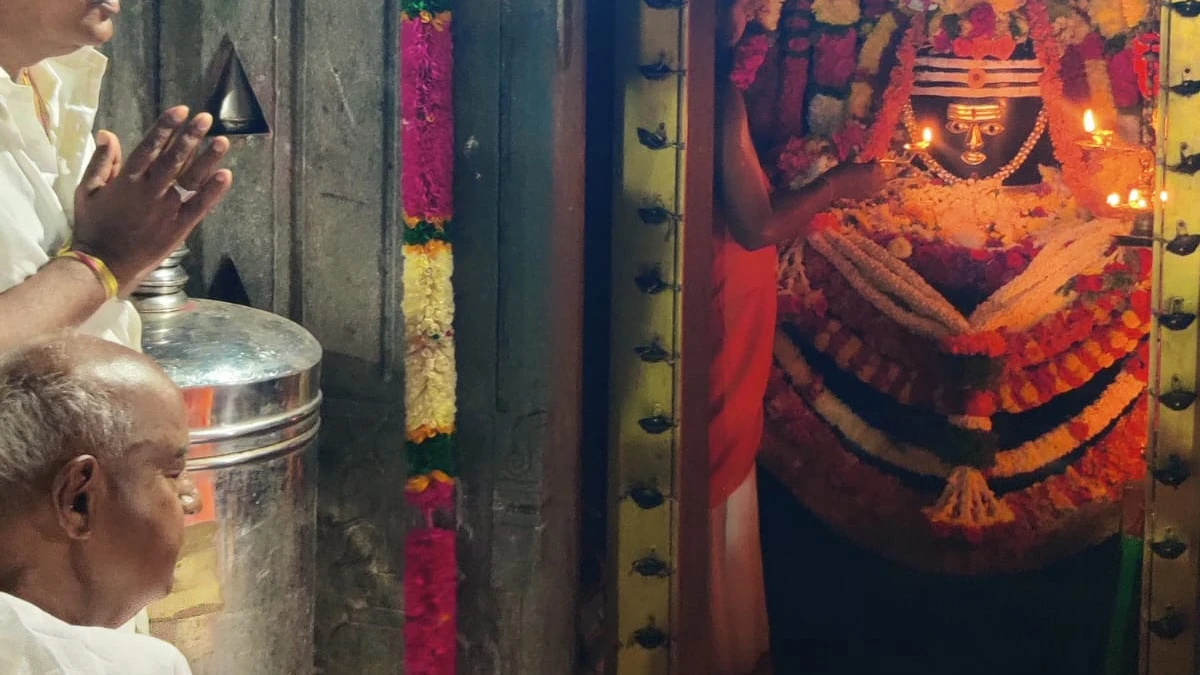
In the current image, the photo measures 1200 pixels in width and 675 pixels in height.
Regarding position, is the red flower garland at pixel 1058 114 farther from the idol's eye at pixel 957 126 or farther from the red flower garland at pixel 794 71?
the red flower garland at pixel 794 71

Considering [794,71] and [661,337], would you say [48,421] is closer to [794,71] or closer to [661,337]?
[661,337]

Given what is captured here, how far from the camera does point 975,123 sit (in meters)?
3.66

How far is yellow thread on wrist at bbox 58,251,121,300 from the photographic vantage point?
5.86 ft

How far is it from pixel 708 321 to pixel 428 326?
0.84m

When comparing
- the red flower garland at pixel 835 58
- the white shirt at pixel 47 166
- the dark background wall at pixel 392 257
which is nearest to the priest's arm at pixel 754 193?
the red flower garland at pixel 835 58

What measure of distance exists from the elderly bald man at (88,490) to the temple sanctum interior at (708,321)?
2.01 meters

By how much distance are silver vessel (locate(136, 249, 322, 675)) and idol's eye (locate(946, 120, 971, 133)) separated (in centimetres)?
184

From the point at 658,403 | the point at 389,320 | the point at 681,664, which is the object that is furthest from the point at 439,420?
the point at 681,664

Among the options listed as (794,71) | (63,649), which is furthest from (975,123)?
(63,649)

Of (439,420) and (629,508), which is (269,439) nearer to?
(439,420)

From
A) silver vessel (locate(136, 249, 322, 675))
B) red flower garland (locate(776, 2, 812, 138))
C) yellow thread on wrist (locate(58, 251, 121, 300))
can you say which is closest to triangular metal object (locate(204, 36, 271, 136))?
silver vessel (locate(136, 249, 322, 675))

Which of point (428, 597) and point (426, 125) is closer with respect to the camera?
point (426, 125)

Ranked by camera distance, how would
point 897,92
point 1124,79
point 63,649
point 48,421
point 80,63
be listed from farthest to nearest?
point 897,92, point 1124,79, point 80,63, point 48,421, point 63,649

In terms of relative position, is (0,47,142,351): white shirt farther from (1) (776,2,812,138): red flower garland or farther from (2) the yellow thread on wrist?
(1) (776,2,812,138): red flower garland
